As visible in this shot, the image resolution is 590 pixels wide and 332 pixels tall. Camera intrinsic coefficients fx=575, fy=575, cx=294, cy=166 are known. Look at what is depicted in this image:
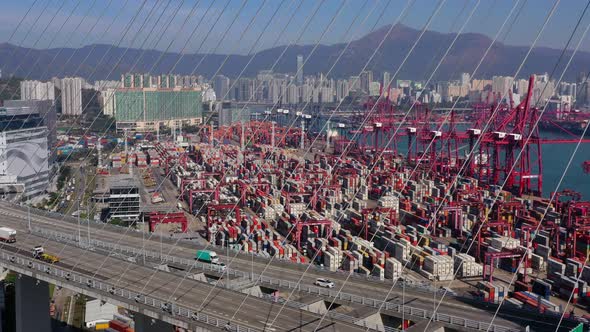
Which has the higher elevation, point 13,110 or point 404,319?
point 13,110

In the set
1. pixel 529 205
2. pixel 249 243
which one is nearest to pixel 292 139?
pixel 529 205

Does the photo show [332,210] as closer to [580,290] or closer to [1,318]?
[580,290]

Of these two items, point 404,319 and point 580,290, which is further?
point 580,290

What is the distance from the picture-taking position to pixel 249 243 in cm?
972

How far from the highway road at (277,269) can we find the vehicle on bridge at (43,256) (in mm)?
278

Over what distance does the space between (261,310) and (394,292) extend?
1.46 metres

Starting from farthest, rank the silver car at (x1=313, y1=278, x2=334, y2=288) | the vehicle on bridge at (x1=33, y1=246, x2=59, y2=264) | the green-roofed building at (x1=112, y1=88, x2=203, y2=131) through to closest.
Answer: the green-roofed building at (x1=112, y1=88, x2=203, y2=131) → the vehicle on bridge at (x1=33, y1=246, x2=59, y2=264) → the silver car at (x1=313, y1=278, x2=334, y2=288)

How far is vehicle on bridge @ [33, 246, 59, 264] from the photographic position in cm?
591

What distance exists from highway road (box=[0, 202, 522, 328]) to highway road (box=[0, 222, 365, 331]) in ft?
0.65

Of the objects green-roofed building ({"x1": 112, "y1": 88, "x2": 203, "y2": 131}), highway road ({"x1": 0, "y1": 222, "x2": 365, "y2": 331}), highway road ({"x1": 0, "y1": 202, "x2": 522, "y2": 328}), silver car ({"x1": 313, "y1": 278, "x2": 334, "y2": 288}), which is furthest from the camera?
green-roofed building ({"x1": 112, "y1": 88, "x2": 203, "y2": 131})

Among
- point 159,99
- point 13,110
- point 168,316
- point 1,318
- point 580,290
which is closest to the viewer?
point 168,316

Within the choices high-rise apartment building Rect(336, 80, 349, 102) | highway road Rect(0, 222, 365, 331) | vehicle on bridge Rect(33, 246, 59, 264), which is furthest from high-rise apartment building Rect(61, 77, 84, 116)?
vehicle on bridge Rect(33, 246, 59, 264)

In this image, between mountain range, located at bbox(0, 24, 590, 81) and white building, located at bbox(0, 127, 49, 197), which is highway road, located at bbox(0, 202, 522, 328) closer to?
white building, located at bbox(0, 127, 49, 197)

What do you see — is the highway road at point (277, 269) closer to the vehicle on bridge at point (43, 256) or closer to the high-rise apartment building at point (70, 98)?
the vehicle on bridge at point (43, 256)
